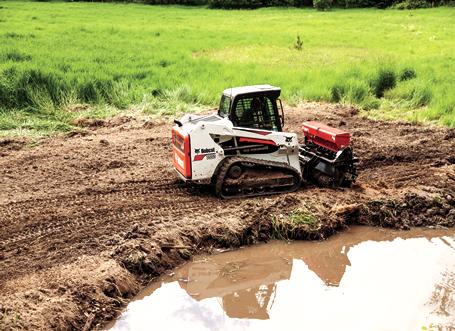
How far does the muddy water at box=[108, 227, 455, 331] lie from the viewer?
252 inches

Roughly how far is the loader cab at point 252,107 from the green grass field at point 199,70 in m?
4.92

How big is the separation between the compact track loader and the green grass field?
189 inches

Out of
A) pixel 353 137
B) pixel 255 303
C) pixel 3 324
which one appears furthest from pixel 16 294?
pixel 353 137

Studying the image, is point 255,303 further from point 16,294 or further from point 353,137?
point 353,137

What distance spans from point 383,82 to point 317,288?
1000 centimetres

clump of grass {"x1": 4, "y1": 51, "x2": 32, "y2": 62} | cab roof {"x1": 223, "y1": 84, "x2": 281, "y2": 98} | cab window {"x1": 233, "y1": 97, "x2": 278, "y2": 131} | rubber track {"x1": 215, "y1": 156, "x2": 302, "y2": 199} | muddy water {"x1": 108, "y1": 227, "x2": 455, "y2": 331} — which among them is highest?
clump of grass {"x1": 4, "y1": 51, "x2": 32, "y2": 62}

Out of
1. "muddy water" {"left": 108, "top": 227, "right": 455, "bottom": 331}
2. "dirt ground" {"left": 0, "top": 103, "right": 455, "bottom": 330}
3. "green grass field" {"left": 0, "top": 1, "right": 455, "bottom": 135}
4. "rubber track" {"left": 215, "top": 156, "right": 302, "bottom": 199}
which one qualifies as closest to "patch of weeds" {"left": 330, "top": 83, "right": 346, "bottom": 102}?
"green grass field" {"left": 0, "top": 1, "right": 455, "bottom": 135}

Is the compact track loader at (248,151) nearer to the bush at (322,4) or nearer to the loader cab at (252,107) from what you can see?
the loader cab at (252,107)

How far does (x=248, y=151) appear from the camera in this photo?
29.4 feet

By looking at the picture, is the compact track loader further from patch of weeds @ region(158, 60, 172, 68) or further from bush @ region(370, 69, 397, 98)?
patch of weeds @ region(158, 60, 172, 68)

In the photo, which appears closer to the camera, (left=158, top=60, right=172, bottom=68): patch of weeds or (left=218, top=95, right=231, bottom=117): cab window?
(left=218, top=95, right=231, bottom=117): cab window

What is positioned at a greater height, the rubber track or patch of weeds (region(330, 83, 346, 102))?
patch of weeds (region(330, 83, 346, 102))

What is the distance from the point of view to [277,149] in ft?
29.8

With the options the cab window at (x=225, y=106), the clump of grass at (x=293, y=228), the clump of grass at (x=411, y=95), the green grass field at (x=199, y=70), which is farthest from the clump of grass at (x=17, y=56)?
the clump of grass at (x=293, y=228)
